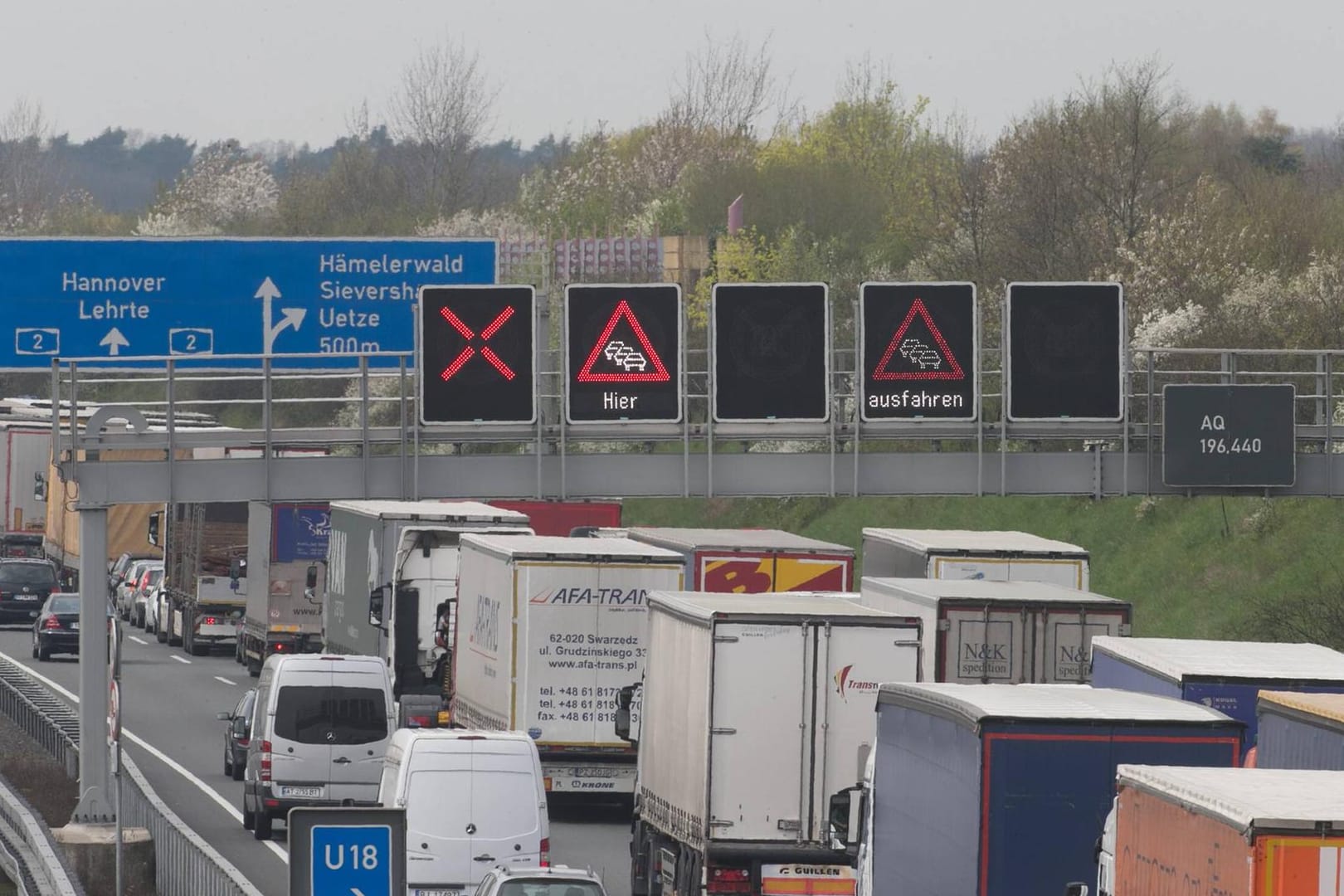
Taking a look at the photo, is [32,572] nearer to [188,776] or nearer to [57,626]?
[57,626]

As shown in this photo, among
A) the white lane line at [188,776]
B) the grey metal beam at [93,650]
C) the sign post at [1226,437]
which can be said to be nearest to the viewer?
the grey metal beam at [93,650]

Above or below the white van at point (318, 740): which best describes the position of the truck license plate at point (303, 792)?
below

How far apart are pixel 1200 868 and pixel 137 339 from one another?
23.0m

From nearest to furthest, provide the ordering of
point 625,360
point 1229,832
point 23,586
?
point 1229,832 < point 625,360 < point 23,586

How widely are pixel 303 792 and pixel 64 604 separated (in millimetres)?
26845

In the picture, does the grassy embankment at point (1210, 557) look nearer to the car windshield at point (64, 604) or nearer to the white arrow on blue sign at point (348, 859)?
the car windshield at point (64, 604)

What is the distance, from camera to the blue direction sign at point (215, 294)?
3109cm

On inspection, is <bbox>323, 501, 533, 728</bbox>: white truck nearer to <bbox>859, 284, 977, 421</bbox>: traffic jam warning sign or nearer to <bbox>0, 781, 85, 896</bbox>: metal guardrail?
<bbox>859, 284, 977, 421</bbox>: traffic jam warning sign

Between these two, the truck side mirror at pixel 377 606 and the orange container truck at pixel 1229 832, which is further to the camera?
the truck side mirror at pixel 377 606

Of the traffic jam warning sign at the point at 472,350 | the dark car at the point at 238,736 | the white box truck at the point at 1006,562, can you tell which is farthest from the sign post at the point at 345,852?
the dark car at the point at 238,736

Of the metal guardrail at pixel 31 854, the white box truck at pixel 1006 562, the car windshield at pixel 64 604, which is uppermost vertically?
the white box truck at pixel 1006 562

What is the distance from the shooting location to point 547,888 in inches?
707

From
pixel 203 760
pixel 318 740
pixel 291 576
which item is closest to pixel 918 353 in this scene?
pixel 318 740

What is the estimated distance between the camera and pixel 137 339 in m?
31.2
